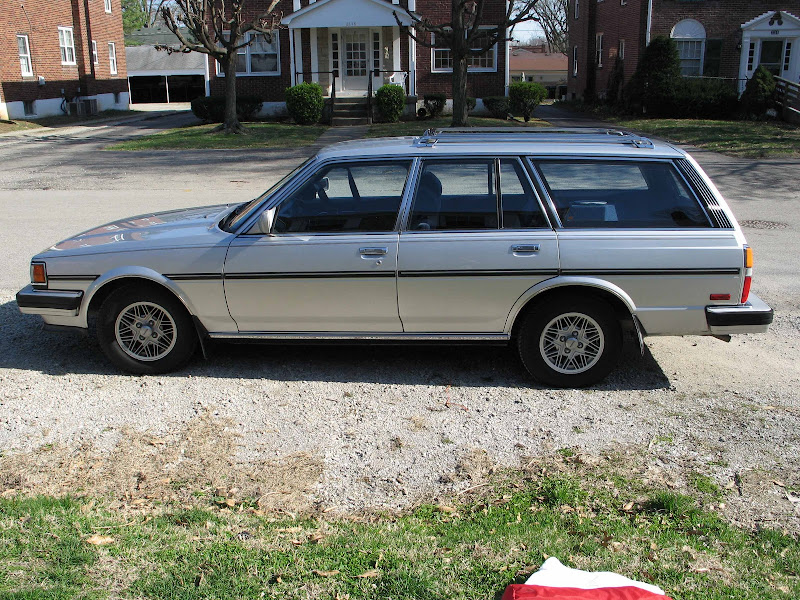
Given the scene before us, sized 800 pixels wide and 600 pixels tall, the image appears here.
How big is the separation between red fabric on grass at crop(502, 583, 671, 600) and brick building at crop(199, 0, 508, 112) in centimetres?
2823

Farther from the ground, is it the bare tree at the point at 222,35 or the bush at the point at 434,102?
the bare tree at the point at 222,35

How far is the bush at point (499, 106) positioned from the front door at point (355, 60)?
5.02 meters

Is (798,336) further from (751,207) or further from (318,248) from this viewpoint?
(751,207)

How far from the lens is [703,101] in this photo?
2980 centimetres

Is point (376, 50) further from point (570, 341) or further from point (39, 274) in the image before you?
point (570, 341)

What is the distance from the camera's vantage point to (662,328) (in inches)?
205

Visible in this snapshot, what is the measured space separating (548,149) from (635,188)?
67 cm

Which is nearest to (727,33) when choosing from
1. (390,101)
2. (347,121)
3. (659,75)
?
(659,75)

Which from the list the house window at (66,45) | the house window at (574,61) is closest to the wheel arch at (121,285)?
the house window at (66,45)

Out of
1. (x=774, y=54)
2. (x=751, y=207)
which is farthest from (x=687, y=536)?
(x=774, y=54)

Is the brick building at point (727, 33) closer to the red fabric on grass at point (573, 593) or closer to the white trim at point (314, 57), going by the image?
the white trim at point (314, 57)

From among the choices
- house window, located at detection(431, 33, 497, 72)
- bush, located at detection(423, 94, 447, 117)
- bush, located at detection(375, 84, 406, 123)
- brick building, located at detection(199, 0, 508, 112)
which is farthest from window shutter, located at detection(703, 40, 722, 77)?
bush, located at detection(375, 84, 406, 123)

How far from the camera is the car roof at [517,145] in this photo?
5.34 m

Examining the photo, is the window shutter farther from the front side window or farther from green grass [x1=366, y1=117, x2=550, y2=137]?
the front side window
